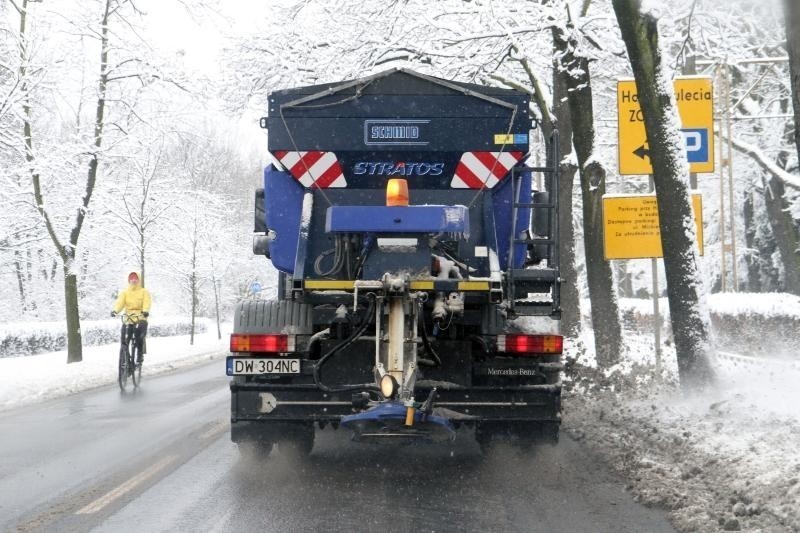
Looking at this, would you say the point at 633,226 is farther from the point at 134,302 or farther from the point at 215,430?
the point at 134,302

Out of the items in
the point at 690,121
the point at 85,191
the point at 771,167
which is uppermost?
the point at 771,167

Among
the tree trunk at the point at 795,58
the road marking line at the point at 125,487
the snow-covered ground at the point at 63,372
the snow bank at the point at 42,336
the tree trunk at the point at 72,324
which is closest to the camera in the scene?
the tree trunk at the point at 795,58

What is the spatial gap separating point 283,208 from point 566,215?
956 cm

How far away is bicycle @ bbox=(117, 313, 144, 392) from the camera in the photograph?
535 inches

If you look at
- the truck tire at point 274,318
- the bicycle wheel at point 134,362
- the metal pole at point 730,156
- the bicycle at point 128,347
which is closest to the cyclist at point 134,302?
the bicycle at point 128,347

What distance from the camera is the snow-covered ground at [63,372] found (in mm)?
13368

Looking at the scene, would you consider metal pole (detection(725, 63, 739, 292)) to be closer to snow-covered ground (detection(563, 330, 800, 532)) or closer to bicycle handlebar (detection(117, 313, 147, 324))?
snow-covered ground (detection(563, 330, 800, 532))

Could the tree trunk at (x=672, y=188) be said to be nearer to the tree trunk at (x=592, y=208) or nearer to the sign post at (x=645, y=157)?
the sign post at (x=645, y=157)

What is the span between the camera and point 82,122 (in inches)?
870

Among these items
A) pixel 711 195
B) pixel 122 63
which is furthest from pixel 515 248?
pixel 711 195

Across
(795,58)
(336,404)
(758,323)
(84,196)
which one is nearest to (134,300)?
(84,196)

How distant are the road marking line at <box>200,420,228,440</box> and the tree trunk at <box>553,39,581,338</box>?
23.7 ft

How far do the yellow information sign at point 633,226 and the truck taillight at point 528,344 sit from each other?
517cm

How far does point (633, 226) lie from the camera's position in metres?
11.5
